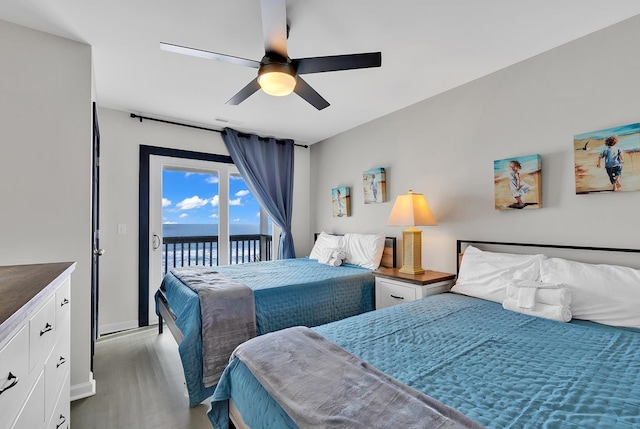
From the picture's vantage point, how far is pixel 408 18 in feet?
6.13

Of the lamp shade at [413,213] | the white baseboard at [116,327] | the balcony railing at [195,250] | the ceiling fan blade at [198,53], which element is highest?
the ceiling fan blade at [198,53]

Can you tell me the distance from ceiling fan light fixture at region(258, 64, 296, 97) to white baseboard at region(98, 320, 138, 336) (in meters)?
3.18

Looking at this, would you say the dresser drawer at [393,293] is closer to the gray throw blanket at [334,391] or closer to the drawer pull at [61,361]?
the gray throw blanket at [334,391]

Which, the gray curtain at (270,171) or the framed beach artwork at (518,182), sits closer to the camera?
the framed beach artwork at (518,182)

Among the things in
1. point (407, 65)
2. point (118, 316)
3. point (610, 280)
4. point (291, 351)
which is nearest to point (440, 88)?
point (407, 65)

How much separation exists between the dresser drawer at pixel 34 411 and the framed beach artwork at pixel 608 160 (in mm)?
3047

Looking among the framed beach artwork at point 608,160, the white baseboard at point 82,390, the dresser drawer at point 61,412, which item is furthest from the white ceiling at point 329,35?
the white baseboard at point 82,390

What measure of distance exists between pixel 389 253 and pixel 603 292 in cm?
191

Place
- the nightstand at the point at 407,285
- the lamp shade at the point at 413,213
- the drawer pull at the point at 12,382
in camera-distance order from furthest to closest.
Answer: the lamp shade at the point at 413,213 < the nightstand at the point at 407,285 < the drawer pull at the point at 12,382

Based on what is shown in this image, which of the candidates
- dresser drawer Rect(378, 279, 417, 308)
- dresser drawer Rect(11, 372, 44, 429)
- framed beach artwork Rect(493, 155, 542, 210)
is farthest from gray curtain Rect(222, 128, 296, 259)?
dresser drawer Rect(11, 372, 44, 429)

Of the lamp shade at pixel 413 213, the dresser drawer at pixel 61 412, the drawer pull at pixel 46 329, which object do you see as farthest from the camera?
the lamp shade at pixel 413 213

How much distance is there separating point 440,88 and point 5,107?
3381 millimetres

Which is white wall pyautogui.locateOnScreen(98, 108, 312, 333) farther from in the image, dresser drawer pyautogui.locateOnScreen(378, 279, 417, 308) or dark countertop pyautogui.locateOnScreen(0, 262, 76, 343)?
dresser drawer pyautogui.locateOnScreen(378, 279, 417, 308)

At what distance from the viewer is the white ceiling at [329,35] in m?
1.77
